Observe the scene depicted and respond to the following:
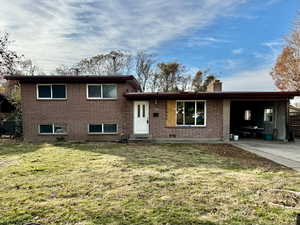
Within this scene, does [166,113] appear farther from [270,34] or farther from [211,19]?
[270,34]

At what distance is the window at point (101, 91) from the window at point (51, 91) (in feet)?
5.32

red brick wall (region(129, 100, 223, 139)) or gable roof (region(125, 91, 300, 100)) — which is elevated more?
gable roof (region(125, 91, 300, 100))

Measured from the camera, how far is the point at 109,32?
46.2 feet

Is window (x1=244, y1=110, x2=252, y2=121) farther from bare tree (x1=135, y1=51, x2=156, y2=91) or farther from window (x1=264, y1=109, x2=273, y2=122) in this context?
bare tree (x1=135, y1=51, x2=156, y2=91)

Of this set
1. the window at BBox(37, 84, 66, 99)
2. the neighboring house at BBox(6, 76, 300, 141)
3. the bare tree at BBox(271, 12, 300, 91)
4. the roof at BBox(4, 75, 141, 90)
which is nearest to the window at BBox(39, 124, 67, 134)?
the neighboring house at BBox(6, 76, 300, 141)

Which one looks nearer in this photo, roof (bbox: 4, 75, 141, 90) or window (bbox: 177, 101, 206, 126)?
roof (bbox: 4, 75, 141, 90)

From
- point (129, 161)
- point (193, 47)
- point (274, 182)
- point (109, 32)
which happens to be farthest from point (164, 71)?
point (274, 182)

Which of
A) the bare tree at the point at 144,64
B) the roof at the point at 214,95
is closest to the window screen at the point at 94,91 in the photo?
the roof at the point at 214,95

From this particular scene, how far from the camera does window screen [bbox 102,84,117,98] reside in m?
10.9

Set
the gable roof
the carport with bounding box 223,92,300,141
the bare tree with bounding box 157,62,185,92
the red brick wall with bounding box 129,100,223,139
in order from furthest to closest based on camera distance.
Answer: the bare tree with bounding box 157,62,185,92 < the red brick wall with bounding box 129,100,223,139 < the carport with bounding box 223,92,300,141 < the gable roof

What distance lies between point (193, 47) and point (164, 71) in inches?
307

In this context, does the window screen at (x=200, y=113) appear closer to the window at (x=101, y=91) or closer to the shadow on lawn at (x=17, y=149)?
the window at (x=101, y=91)

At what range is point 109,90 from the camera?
35.7ft

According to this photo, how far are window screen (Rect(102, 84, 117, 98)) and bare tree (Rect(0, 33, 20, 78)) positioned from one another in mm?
6755
